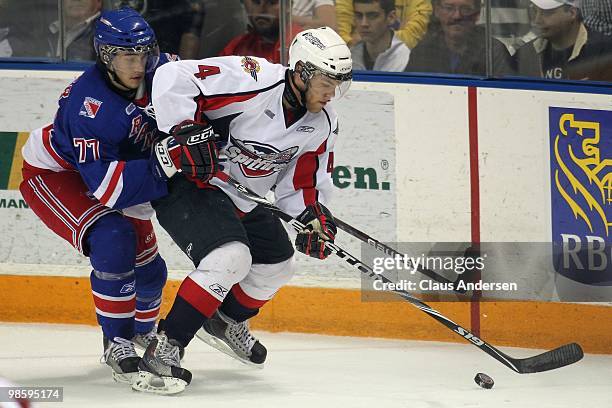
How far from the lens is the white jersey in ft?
11.4

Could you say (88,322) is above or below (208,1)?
below

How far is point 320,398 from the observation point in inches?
139

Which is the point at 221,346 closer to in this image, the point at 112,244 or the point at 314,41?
the point at 112,244

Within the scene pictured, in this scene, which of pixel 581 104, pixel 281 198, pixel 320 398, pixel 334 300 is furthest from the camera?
pixel 334 300

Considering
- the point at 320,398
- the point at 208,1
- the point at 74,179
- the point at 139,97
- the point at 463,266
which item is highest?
the point at 208,1

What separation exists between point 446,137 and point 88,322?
1582mm

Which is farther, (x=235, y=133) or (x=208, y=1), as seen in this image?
(x=208, y=1)

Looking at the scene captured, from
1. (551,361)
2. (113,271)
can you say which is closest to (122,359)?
(113,271)

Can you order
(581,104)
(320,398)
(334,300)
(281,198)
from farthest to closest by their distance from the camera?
(334,300) → (581,104) → (281,198) → (320,398)

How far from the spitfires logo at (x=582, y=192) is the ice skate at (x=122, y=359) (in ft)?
5.23

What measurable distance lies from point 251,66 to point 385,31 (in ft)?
3.50

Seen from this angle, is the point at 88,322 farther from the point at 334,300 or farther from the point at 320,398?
the point at 320,398

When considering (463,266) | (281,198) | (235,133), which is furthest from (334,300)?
(235,133)

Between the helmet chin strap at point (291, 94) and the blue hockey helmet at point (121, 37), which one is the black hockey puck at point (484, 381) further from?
the blue hockey helmet at point (121, 37)
